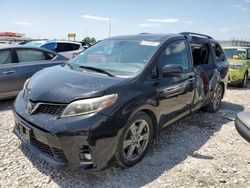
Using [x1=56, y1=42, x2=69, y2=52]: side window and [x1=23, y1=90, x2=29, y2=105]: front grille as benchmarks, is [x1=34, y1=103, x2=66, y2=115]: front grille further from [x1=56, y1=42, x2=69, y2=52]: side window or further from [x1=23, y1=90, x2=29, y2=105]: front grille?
[x1=56, y1=42, x2=69, y2=52]: side window

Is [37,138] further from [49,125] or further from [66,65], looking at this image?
[66,65]

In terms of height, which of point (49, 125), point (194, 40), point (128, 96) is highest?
point (194, 40)

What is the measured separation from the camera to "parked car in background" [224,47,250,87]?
9.77 m

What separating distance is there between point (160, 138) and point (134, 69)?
55.1 inches

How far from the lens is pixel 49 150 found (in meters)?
2.95

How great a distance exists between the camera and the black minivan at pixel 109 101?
281cm

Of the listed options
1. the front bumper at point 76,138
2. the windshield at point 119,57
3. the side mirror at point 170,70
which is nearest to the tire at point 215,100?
the side mirror at point 170,70

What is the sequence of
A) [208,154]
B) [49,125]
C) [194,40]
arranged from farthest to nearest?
[194,40] < [208,154] < [49,125]

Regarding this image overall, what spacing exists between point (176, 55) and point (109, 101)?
70.4 inches

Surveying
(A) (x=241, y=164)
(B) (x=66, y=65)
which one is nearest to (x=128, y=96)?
(B) (x=66, y=65)

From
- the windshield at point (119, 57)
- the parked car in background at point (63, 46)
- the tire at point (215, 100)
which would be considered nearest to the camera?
the windshield at point (119, 57)

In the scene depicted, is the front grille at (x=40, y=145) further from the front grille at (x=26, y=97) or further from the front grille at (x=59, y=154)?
the front grille at (x=26, y=97)

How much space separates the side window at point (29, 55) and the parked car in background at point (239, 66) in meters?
6.72

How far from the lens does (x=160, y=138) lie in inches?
172
